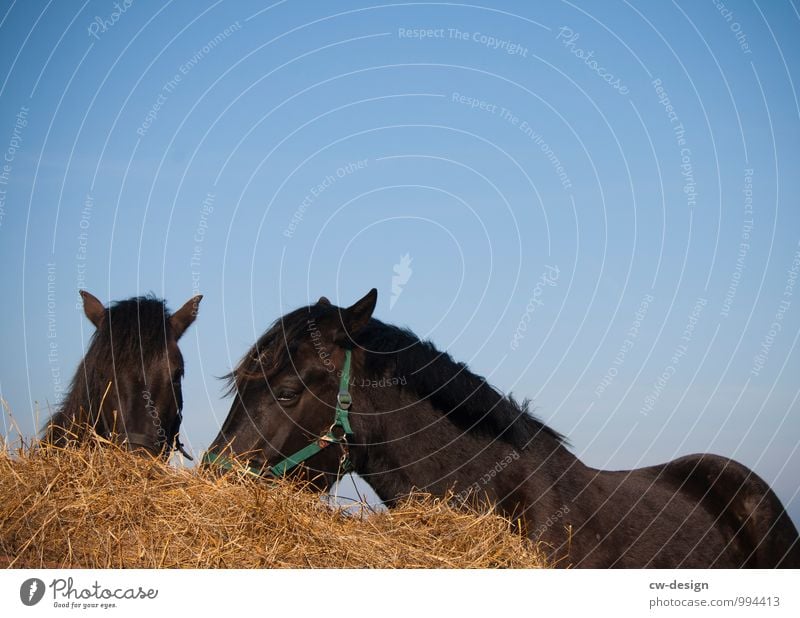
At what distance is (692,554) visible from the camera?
293 inches

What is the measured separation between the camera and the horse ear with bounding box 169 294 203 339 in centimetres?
862

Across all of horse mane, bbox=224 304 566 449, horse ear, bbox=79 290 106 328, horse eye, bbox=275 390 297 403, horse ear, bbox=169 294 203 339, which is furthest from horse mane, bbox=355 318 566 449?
horse ear, bbox=79 290 106 328

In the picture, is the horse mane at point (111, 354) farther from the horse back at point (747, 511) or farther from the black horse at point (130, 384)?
the horse back at point (747, 511)

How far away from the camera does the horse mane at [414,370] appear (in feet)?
22.8

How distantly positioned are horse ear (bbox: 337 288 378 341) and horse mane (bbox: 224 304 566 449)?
0.36ft

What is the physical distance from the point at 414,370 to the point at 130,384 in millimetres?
2214

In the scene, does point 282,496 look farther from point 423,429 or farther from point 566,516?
point 566,516

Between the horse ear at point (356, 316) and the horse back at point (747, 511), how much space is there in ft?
9.37

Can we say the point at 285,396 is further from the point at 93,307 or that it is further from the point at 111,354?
the point at 93,307

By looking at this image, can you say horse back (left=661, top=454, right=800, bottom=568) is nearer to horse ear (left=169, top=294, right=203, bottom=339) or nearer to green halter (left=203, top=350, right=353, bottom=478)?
green halter (left=203, top=350, right=353, bottom=478)

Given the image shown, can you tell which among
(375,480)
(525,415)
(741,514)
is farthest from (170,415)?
(741,514)

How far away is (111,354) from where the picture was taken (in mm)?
7840

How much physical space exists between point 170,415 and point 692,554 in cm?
396

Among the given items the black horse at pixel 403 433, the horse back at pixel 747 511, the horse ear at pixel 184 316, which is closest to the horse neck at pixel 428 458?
the black horse at pixel 403 433
